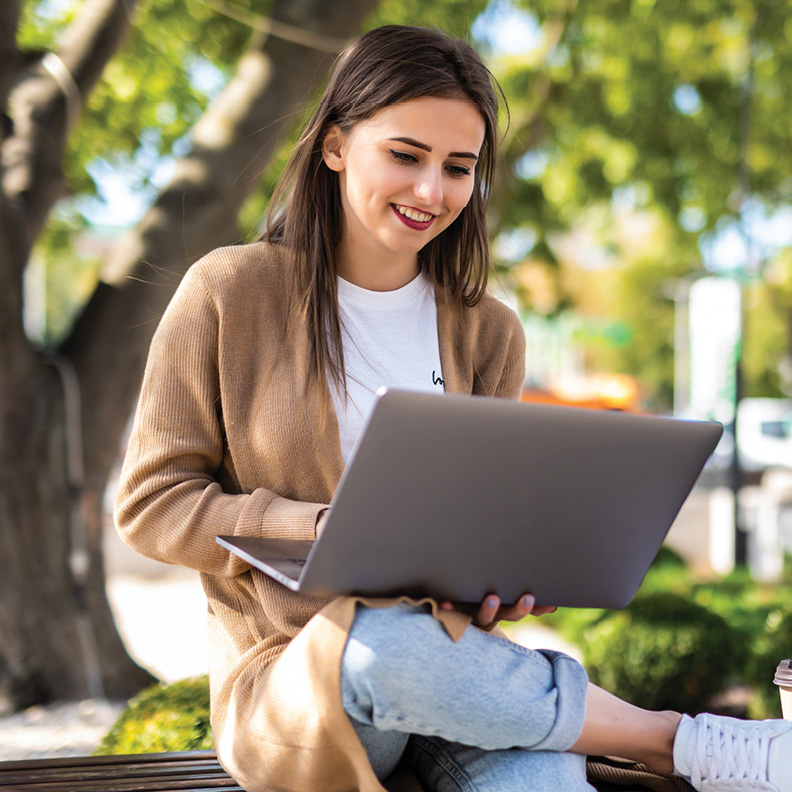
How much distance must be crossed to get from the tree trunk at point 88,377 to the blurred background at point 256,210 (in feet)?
0.03

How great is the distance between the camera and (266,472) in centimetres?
208

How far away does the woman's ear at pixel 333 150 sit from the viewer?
88.8 inches

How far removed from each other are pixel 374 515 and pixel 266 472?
54 cm

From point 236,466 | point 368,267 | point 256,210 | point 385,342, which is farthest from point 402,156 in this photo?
point 256,210

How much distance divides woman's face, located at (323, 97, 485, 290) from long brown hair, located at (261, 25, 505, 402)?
0.03m

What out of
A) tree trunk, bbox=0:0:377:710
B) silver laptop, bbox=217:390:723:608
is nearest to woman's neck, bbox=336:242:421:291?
silver laptop, bbox=217:390:723:608

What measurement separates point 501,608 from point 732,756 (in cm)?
51

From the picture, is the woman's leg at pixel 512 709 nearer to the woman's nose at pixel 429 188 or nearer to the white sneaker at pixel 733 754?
the white sneaker at pixel 733 754

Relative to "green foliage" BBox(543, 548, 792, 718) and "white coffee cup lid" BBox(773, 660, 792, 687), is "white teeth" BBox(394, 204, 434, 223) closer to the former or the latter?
"white coffee cup lid" BBox(773, 660, 792, 687)

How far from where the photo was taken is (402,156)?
213 cm

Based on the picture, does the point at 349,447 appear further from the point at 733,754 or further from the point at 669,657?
the point at 669,657

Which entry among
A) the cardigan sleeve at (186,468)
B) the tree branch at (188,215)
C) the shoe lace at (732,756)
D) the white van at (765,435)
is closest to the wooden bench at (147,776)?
the shoe lace at (732,756)

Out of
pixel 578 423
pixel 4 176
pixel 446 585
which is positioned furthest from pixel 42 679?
pixel 578 423

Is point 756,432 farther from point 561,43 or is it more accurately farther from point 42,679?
point 42,679
